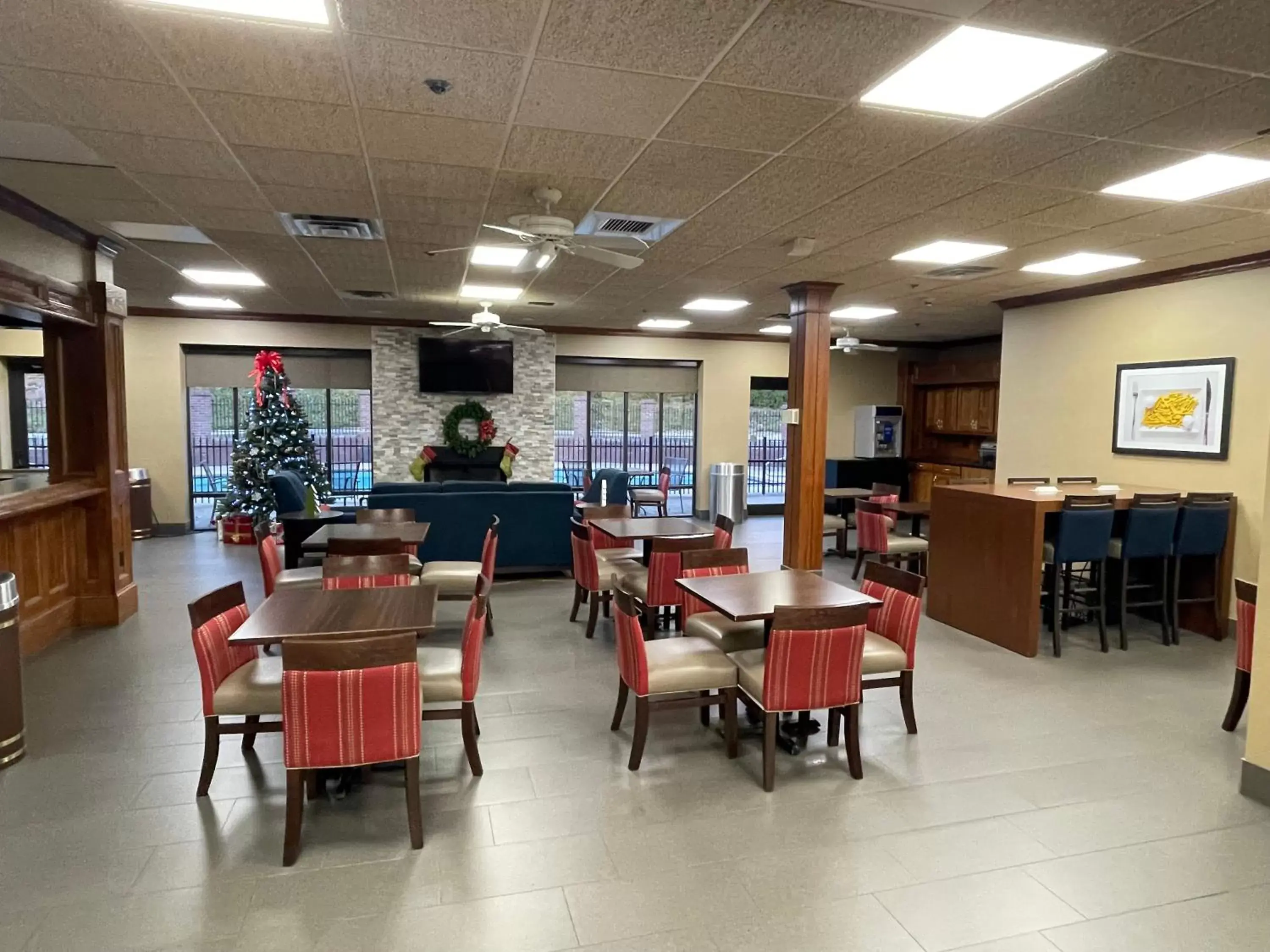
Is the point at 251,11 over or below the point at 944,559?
over

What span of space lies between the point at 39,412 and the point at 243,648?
851cm

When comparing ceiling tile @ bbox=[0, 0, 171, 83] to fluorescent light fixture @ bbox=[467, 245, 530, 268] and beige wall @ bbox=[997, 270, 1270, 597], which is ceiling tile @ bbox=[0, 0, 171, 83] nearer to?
fluorescent light fixture @ bbox=[467, 245, 530, 268]

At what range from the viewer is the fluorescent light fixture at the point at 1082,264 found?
18.4ft

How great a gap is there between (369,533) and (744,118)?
383 cm

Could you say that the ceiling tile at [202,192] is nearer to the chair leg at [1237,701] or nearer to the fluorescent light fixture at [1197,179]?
the fluorescent light fixture at [1197,179]

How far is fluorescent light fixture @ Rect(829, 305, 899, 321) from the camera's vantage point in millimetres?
8289

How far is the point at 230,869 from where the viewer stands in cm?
262

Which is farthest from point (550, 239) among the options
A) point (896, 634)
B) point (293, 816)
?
point (293, 816)

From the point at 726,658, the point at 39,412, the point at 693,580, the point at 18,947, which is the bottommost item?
the point at 18,947

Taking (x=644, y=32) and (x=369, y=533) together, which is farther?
(x=369, y=533)

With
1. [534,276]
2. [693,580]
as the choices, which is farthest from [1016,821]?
[534,276]

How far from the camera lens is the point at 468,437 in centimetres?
1057

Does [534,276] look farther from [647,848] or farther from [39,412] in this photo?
[39,412]

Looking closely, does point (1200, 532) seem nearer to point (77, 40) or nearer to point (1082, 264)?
point (1082, 264)
